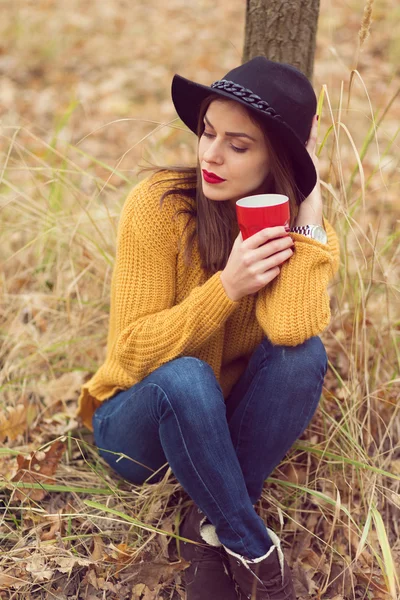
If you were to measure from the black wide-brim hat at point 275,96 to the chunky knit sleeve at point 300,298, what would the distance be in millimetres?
212

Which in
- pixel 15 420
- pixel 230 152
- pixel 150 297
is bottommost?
pixel 15 420

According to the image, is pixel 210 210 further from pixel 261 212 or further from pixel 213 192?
pixel 261 212

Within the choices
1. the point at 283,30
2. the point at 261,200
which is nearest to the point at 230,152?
the point at 261,200

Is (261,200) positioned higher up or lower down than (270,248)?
higher up

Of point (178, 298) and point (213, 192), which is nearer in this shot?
point (213, 192)

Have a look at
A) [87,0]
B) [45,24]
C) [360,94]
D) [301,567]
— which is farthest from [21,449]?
[87,0]

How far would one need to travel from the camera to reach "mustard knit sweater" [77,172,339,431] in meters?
1.85

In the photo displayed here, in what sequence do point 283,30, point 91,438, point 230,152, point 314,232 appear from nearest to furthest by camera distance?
point 230,152, point 314,232, point 283,30, point 91,438

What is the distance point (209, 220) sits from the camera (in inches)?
75.7

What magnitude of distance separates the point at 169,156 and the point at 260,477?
97.8 inches

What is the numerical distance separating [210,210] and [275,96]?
1.26 ft

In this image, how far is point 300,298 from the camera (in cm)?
185

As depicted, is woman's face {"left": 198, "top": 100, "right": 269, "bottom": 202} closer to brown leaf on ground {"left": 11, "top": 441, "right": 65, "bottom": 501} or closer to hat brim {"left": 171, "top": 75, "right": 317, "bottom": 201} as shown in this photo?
hat brim {"left": 171, "top": 75, "right": 317, "bottom": 201}

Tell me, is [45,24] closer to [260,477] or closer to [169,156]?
[169,156]
